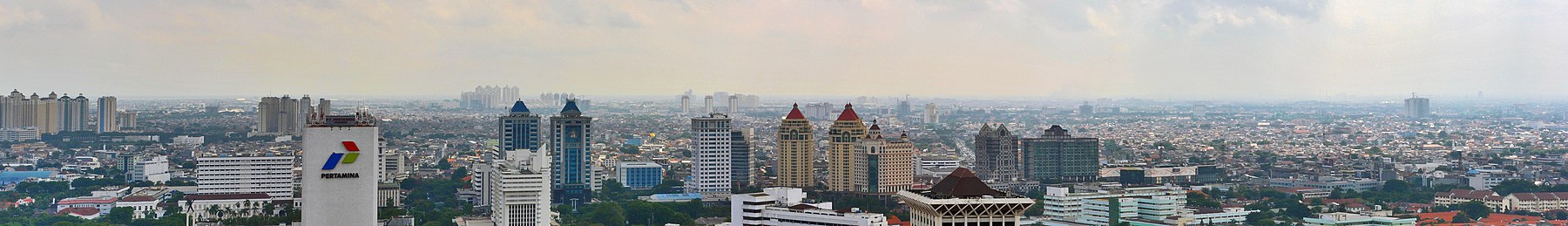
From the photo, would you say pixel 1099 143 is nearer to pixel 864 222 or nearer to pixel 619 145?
pixel 619 145

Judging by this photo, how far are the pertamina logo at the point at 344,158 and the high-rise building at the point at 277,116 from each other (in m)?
21.2

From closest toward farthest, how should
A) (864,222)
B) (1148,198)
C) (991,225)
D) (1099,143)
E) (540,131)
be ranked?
(991,225)
(864,222)
(1148,198)
(540,131)
(1099,143)

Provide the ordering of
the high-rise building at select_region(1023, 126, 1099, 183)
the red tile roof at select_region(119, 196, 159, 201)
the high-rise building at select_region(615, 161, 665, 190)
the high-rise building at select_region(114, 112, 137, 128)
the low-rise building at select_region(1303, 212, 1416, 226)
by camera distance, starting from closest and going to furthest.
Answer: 1. the low-rise building at select_region(1303, 212, 1416, 226)
2. the red tile roof at select_region(119, 196, 159, 201)
3. the high-rise building at select_region(615, 161, 665, 190)
4. the high-rise building at select_region(1023, 126, 1099, 183)
5. the high-rise building at select_region(114, 112, 137, 128)

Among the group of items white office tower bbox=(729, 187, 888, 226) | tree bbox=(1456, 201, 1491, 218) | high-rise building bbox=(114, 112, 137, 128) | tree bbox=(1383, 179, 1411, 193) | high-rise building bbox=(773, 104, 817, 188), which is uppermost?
high-rise building bbox=(114, 112, 137, 128)

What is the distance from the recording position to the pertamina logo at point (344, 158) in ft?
49.6

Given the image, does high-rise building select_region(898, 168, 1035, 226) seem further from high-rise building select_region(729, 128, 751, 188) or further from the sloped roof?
high-rise building select_region(729, 128, 751, 188)

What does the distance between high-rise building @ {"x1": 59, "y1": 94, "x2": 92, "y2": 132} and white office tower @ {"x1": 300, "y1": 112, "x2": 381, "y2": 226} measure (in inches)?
1162

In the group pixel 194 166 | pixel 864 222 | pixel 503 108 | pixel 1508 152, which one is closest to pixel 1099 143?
pixel 1508 152

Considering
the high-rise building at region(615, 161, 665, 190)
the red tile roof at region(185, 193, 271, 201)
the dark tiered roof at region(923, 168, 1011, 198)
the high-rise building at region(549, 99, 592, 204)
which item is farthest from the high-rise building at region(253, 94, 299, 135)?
the dark tiered roof at region(923, 168, 1011, 198)

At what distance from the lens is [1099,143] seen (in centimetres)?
4103

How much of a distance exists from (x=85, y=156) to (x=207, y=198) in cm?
1444

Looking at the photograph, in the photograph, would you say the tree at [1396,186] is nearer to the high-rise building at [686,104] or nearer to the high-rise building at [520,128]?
the high-rise building at [686,104]

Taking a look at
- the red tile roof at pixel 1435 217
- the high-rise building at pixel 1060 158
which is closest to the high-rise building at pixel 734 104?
the high-rise building at pixel 1060 158

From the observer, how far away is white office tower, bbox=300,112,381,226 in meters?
15.1
